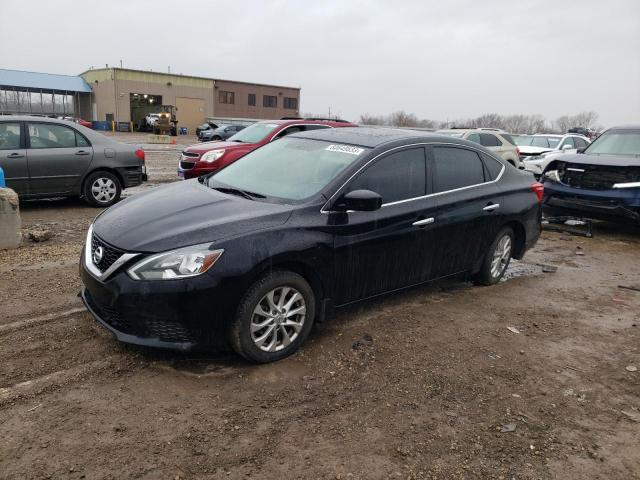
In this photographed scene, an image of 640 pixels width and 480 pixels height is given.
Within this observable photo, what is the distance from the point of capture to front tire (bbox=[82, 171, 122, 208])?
29.3 ft

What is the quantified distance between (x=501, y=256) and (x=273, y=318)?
10.8 ft

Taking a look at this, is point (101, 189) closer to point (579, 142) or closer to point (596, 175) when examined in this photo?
point (596, 175)

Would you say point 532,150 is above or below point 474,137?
below

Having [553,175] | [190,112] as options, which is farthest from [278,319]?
[190,112]

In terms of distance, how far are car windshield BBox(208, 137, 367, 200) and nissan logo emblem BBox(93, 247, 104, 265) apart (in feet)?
4.01

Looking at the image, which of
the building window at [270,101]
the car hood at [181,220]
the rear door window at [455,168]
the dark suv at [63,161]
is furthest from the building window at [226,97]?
the car hood at [181,220]

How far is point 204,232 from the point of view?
347 cm

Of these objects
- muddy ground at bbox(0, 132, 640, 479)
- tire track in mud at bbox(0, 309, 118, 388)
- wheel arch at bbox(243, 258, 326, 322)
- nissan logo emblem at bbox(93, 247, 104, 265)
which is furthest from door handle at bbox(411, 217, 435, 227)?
tire track in mud at bbox(0, 309, 118, 388)

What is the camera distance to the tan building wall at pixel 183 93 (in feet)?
178

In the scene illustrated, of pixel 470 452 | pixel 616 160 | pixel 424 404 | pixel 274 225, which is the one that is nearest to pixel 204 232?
pixel 274 225

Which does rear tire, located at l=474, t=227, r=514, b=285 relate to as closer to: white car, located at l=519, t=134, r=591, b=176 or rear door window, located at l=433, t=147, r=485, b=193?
rear door window, located at l=433, t=147, r=485, b=193

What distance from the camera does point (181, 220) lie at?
3.65 meters

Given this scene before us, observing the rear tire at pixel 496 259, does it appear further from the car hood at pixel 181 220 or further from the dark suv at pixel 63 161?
the dark suv at pixel 63 161

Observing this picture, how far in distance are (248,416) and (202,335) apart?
631mm
